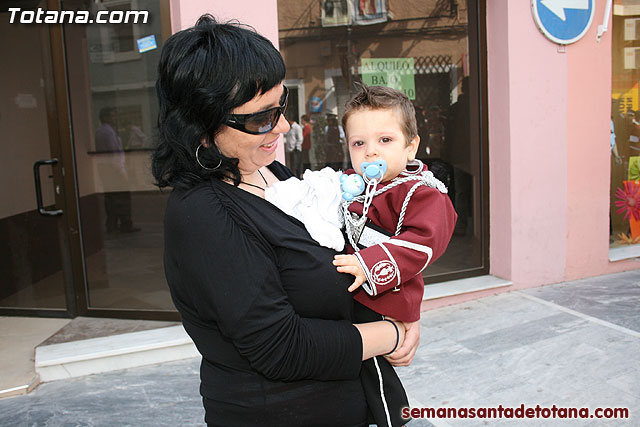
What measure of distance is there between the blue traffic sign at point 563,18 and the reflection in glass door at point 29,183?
4251 millimetres

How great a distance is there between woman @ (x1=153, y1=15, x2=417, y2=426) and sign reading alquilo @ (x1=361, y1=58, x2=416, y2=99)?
3.67 m

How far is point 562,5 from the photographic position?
512cm

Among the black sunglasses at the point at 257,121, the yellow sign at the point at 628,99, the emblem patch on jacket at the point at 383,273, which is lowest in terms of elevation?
the emblem patch on jacket at the point at 383,273

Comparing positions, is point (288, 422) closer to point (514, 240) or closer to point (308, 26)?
point (308, 26)

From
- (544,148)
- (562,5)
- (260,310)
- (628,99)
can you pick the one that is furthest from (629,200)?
(260,310)

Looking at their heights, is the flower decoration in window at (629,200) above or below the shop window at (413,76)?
below

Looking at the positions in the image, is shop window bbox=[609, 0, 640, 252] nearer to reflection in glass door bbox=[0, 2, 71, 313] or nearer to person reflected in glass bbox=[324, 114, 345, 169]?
person reflected in glass bbox=[324, 114, 345, 169]

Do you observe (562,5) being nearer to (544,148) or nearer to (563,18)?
(563,18)

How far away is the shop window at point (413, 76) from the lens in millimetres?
4824

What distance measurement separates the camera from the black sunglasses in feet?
4.49
